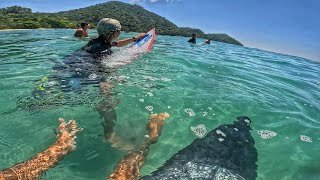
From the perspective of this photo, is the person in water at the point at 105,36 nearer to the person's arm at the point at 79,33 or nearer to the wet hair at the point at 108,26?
the wet hair at the point at 108,26

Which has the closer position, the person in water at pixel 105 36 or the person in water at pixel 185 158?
the person in water at pixel 185 158

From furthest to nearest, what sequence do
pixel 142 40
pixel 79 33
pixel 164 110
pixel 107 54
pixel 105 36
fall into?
Result: pixel 79 33 → pixel 142 40 → pixel 107 54 → pixel 105 36 → pixel 164 110

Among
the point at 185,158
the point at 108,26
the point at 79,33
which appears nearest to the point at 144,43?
the point at 108,26

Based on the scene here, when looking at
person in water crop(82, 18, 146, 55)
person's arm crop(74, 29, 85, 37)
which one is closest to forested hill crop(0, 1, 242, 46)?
person's arm crop(74, 29, 85, 37)

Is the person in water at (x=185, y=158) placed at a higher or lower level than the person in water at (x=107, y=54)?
lower

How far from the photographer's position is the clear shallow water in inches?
204

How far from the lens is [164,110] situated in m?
7.13

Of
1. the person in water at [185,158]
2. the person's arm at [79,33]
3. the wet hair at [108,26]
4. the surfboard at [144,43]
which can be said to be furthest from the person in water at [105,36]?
the person's arm at [79,33]

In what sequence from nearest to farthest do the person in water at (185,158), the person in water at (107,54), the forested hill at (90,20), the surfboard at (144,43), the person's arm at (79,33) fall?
the person in water at (185,158), the person in water at (107,54), the surfboard at (144,43), the person's arm at (79,33), the forested hill at (90,20)

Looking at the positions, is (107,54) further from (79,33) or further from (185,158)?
(79,33)

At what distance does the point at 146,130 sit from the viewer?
6.04 m

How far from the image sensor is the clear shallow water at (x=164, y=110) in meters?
5.18

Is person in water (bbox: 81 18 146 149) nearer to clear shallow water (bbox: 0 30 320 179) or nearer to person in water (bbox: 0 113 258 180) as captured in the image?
clear shallow water (bbox: 0 30 320 179)

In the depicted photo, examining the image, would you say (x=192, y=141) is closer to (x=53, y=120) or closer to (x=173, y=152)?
(x=173, y=152)
